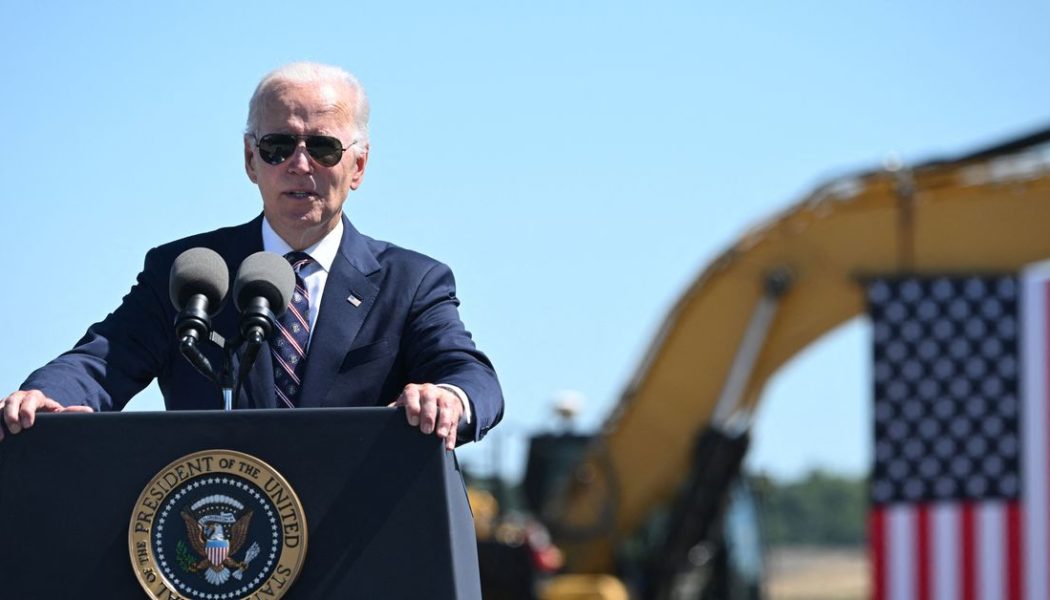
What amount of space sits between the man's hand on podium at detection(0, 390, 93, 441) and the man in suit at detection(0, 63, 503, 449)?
0.19m

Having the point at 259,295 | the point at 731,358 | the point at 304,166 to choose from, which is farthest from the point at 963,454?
the point at 259,295

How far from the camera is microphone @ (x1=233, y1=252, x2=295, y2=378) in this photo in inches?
117

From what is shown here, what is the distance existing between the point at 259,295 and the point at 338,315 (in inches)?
12.7

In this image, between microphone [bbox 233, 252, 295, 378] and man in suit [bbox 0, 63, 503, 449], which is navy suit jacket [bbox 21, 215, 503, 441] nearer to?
man in suit [bbox 0, 63, 503, 449]

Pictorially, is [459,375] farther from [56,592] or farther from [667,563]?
[667,563]

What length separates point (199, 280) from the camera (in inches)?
121

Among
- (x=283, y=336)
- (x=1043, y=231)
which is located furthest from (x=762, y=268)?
(x=283, y=336)

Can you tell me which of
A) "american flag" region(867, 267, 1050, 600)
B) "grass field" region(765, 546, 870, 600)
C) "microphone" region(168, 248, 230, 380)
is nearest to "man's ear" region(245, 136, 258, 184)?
"microphone" region(168, 248, 230, 380)

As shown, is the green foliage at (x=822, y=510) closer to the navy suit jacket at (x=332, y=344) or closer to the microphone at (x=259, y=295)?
the navy suit jacket at (x=332, y=344)

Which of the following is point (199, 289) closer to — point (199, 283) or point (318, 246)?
point (199, 283)

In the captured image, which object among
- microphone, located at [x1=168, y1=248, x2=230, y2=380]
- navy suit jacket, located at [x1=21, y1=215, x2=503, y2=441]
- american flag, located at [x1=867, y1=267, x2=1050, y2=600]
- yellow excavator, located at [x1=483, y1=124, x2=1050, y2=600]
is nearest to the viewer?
microphone, located at [x1=168, y1=248, x2=230, y2=380]

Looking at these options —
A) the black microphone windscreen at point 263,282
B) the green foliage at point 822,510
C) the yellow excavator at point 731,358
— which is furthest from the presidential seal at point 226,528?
the green foliage at point 822,510

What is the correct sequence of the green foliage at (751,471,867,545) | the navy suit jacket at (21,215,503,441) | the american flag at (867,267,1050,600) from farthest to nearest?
1. the green foliage at (751,471,867,545)
2. the american flag at (867,267,1050,600)
3. the navy suit jacket at (21,215,503,441)

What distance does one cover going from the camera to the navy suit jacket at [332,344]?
3297 millimetres
